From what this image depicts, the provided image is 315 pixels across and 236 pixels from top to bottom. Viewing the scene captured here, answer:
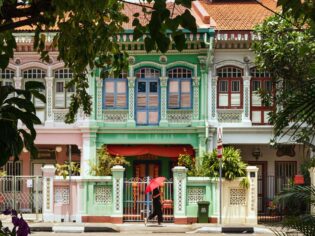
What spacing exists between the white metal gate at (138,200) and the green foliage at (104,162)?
1.35 metres

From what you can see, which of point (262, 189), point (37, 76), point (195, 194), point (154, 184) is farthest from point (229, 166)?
point (37, 76)

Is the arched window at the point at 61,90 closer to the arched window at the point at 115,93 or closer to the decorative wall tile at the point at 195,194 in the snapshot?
the arched window at the point at 115,93

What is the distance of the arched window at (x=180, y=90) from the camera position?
29656mm

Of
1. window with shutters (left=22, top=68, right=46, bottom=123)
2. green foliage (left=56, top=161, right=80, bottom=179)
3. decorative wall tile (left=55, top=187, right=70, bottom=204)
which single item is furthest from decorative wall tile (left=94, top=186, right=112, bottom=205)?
window with shutters (left=22, top=68, right=46, bottom=123)

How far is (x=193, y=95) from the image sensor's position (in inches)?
1168

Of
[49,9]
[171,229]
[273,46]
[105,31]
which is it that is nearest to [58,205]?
[171,229]

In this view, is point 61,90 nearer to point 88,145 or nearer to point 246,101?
point 88,145

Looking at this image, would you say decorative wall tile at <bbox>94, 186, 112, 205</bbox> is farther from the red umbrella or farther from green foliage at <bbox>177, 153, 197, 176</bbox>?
green foliage at <bbox>177, 153, 197, 176</bbox>

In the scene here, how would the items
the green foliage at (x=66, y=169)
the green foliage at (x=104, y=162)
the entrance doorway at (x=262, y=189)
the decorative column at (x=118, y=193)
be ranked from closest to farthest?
the decorative column at (x=118, y=193) → the green foliage at (x=66, y=169) → the green foliage at (x=104, y=162) → the entrance doorway at (x=262, y=189)

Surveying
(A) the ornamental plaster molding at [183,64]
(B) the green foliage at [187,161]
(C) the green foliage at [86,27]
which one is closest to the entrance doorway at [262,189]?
(B) the green foliage at [187,161]

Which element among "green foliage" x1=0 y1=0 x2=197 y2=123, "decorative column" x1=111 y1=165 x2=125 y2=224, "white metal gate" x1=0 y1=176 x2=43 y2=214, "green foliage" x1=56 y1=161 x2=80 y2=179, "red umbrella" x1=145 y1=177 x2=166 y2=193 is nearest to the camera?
"green foliage" x1=0 y1=0 x2=197 y2=123

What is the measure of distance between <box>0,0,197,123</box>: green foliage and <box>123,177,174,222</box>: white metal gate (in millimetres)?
14655

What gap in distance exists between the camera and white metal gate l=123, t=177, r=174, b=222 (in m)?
25.2

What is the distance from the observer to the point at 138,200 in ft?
82.7
